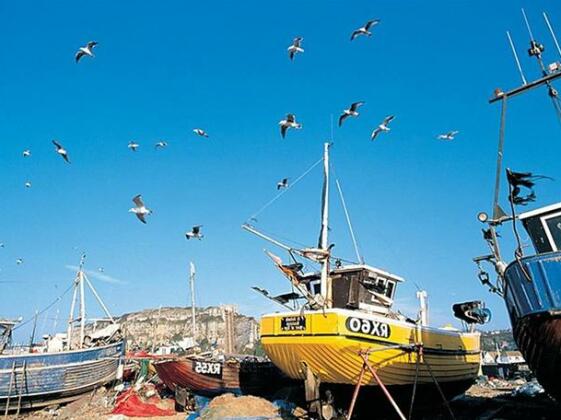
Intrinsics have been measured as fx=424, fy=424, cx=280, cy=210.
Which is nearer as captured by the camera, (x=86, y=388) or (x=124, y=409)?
(x=124, y=409)

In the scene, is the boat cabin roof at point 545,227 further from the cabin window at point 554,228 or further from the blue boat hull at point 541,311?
the blue boat hull at point 541,311

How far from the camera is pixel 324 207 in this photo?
15102mm

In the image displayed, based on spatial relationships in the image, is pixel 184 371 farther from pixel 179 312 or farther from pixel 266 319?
pixel 179 312

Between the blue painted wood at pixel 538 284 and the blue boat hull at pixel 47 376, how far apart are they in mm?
20549

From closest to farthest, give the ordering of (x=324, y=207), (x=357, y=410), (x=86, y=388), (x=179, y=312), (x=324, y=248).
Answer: (x=357, y=410) → (x=324, y=248) → (x=324, y=207) → (x=86, y=388) → (x=179, y=312)

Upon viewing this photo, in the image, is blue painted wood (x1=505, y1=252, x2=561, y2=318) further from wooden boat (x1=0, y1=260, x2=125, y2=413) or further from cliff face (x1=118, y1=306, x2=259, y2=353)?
cliff face (x1=118, y1=306, x2=259, y2=353)

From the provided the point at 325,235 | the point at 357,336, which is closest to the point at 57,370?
the point at 325,235

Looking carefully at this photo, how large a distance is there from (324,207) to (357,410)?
6568 mm

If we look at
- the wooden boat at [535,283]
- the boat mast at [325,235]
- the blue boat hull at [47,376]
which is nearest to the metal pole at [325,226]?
the boat mast at [325,235]

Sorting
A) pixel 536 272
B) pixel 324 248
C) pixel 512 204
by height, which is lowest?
pixel 536 272

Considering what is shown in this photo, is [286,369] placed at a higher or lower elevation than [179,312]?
lower

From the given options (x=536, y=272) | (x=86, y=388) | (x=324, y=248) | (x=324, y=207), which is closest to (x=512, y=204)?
(x=536, y=272)

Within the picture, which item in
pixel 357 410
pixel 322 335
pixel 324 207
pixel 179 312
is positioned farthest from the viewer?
pixel 179 312

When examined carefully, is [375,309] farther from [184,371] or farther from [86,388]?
[86,388]
